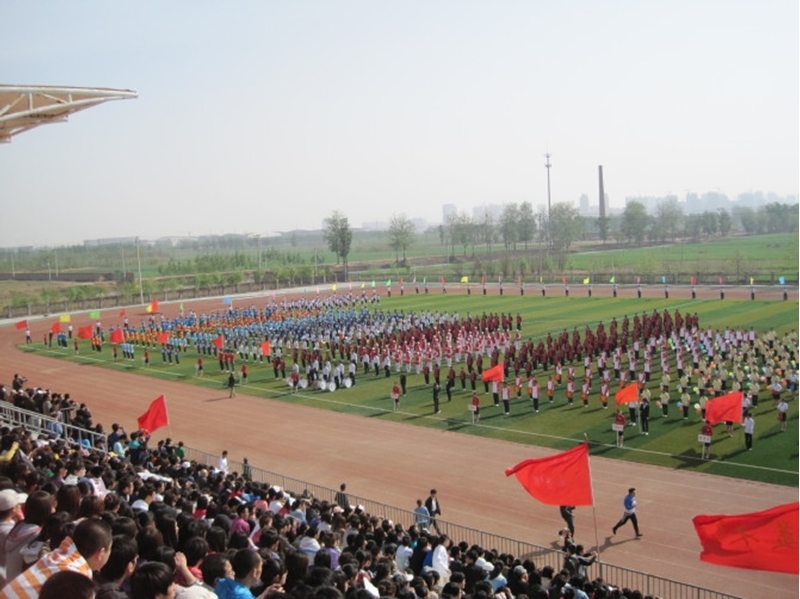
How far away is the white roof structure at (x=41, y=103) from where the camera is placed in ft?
54.9

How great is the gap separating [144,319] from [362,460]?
4229 centimetres

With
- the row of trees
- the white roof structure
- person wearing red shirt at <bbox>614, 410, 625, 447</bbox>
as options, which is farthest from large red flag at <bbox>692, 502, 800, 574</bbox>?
the row of trees

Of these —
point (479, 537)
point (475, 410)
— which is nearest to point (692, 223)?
point (475, 410)

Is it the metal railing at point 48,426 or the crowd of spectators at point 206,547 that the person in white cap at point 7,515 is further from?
the metal railing at point 48,426

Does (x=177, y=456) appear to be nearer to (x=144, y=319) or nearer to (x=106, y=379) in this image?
(x=106, y=379)

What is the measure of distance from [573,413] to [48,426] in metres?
14.4

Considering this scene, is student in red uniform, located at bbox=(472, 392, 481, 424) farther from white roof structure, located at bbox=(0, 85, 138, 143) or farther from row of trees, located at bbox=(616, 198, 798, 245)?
row of trees, located at bbox=(616, 198, 798, 245)

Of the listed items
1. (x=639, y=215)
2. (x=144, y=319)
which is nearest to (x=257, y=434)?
(x=144, y=319)

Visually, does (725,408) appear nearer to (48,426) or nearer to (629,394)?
(629,394)

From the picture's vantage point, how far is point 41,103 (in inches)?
703

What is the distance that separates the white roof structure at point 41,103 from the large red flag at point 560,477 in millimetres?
12302

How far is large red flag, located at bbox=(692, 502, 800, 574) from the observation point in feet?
32.4

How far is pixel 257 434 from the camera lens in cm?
2428

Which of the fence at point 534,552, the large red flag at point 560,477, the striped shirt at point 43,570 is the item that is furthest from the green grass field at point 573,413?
the striped shirt at point 43,570
